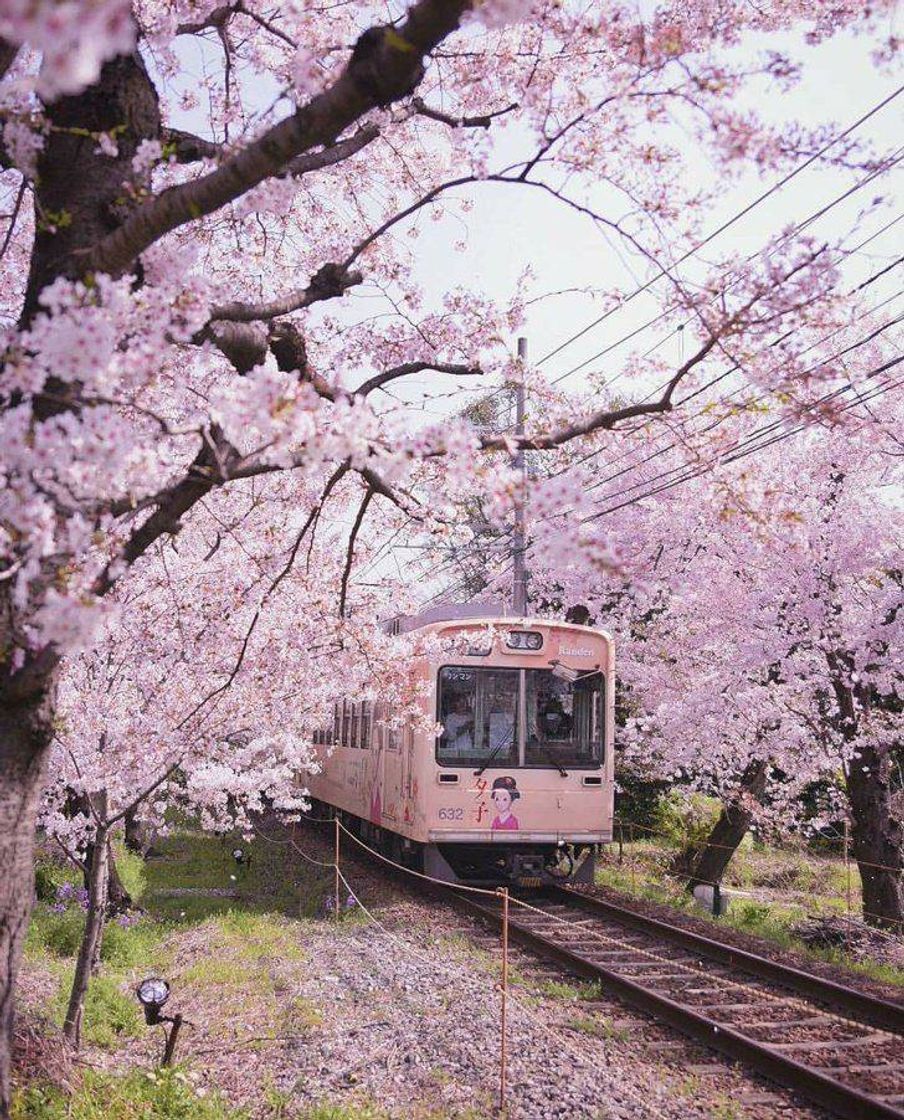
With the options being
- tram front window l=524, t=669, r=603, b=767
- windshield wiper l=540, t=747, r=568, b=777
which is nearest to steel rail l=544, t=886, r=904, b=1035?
windshield wiper l=540, t=747, r=568, b=777

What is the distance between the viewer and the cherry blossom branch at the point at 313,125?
275 centimetres

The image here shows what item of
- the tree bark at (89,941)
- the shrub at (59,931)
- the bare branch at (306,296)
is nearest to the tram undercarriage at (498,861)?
the shrub at (59,931)

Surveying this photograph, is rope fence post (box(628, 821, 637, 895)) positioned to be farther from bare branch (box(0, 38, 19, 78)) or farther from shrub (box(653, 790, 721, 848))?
bare branch (box(0, 38, 19, 78))

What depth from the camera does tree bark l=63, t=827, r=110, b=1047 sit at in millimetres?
5648

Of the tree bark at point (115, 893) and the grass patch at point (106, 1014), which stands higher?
the tree bark at point (115, 893)

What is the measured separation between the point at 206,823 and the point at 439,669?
3.02 m

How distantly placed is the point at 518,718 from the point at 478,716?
0.43 metres

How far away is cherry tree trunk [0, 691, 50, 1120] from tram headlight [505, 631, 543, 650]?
7652mm

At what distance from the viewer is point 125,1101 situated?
485cm

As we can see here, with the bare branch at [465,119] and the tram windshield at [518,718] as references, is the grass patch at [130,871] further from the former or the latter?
the bare branch at [465,119]

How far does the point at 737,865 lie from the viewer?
58.1ft

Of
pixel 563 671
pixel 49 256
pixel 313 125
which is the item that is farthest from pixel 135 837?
pixel 313 125

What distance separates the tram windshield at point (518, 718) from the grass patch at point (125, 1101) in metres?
5.83

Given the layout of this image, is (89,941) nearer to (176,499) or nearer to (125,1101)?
(125,1101)
